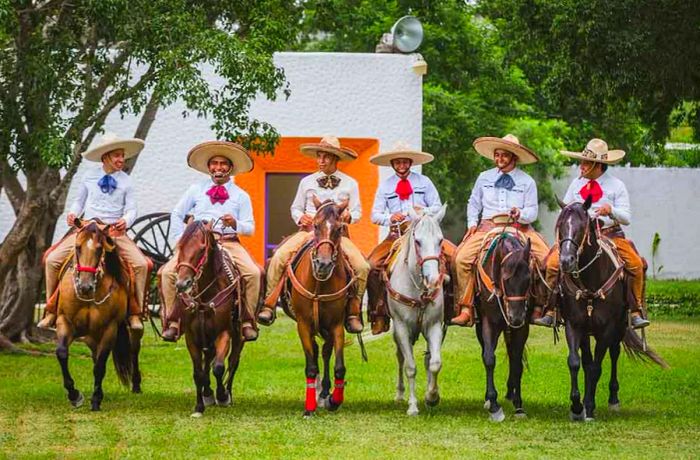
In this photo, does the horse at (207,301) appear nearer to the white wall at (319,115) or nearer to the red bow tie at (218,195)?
the red bow tie at (218,195)

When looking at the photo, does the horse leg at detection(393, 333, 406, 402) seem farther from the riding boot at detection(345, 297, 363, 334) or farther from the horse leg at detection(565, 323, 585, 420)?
the horse leg at detection(565, 323, 585, 420)

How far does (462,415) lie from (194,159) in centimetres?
386

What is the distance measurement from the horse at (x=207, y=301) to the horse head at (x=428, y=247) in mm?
1872

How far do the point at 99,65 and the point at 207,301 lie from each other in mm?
→ 5485

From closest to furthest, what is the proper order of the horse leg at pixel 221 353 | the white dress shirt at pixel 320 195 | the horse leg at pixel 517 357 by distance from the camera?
the horse leg at pixel 221 353, the horse leg at pixel 517 357, the white dress shirt at pixel 320 195

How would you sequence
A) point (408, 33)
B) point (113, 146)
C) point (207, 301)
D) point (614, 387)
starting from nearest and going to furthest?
point (207, 301)
point (614, 387)
point (113, 146)
point (408, 33)

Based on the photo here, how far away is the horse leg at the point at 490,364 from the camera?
12.9 metres

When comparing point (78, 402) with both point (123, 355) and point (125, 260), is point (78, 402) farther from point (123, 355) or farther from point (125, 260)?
point (125, 260)

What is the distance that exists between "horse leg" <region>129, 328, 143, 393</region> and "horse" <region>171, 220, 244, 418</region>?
4.94ft

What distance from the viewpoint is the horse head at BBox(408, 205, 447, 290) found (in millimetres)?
12695

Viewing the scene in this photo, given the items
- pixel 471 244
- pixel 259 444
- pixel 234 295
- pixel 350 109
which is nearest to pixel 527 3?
pixel 350 109

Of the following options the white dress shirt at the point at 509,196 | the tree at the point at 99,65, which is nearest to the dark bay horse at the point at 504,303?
the white dress shirt at the point at 509,196

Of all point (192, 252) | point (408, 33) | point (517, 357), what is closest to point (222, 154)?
point (192, 252)

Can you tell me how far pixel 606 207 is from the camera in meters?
13.3
